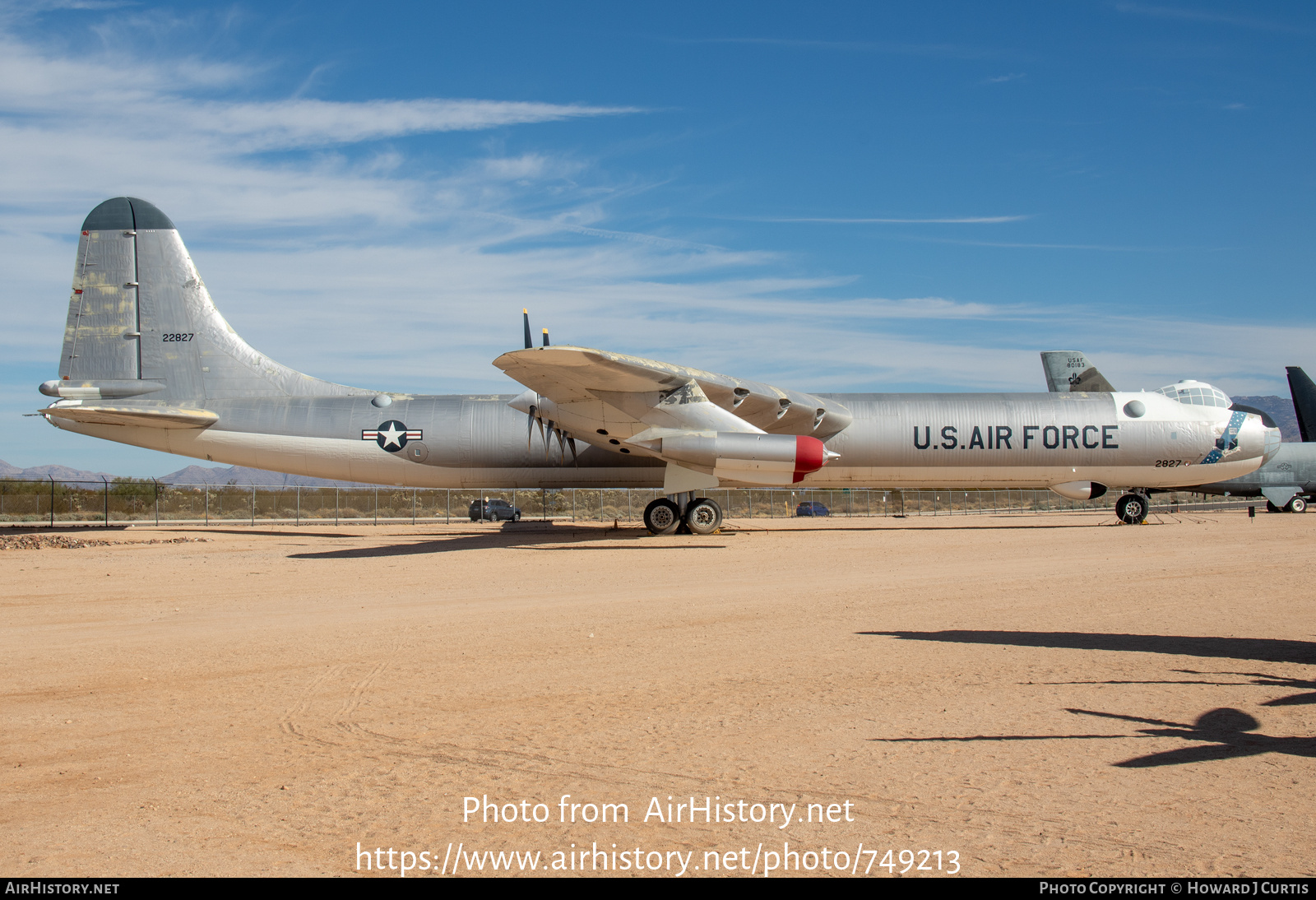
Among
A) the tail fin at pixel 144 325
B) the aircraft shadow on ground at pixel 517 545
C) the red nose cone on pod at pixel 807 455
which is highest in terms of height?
the tail fin at pixel 144 325

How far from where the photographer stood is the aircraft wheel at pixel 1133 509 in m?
26.5

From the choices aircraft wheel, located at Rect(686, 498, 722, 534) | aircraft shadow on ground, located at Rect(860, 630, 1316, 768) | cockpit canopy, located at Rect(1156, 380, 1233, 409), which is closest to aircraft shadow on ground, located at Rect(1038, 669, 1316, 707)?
aircraft shadow on ground, located at Rect(860, 630, 1316, 768)

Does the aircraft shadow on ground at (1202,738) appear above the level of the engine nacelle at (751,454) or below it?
below

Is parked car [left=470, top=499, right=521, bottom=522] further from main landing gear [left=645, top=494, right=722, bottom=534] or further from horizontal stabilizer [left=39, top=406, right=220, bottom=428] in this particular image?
main landing gear [left=645, top=494, right=722, bottom=534]

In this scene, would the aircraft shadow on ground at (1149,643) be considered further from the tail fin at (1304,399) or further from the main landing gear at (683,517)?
the tail fin at (1304,399)

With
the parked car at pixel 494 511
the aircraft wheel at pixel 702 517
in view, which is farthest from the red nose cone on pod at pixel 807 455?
the parked car at pixel 494 511

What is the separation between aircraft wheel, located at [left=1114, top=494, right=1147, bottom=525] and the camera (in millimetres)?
26547

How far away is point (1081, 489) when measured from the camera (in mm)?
24422

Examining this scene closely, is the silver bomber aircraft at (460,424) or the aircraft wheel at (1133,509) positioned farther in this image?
the aircraft wheel at (1133,509)

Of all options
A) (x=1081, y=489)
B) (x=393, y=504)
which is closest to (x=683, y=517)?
(x=1081, y=489)

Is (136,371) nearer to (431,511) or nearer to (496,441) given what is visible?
(496,441)

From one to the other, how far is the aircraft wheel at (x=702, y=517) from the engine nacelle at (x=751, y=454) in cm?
278

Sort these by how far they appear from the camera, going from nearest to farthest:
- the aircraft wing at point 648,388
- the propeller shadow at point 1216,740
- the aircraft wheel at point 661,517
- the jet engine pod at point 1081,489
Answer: the propeller shadow at point 1216,740, the aircraft wing at point 648,388, the aircraft wheel at point 661,517, the jet engine pod at point 1081,489

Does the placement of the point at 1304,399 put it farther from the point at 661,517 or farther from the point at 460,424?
the point at 460,424
